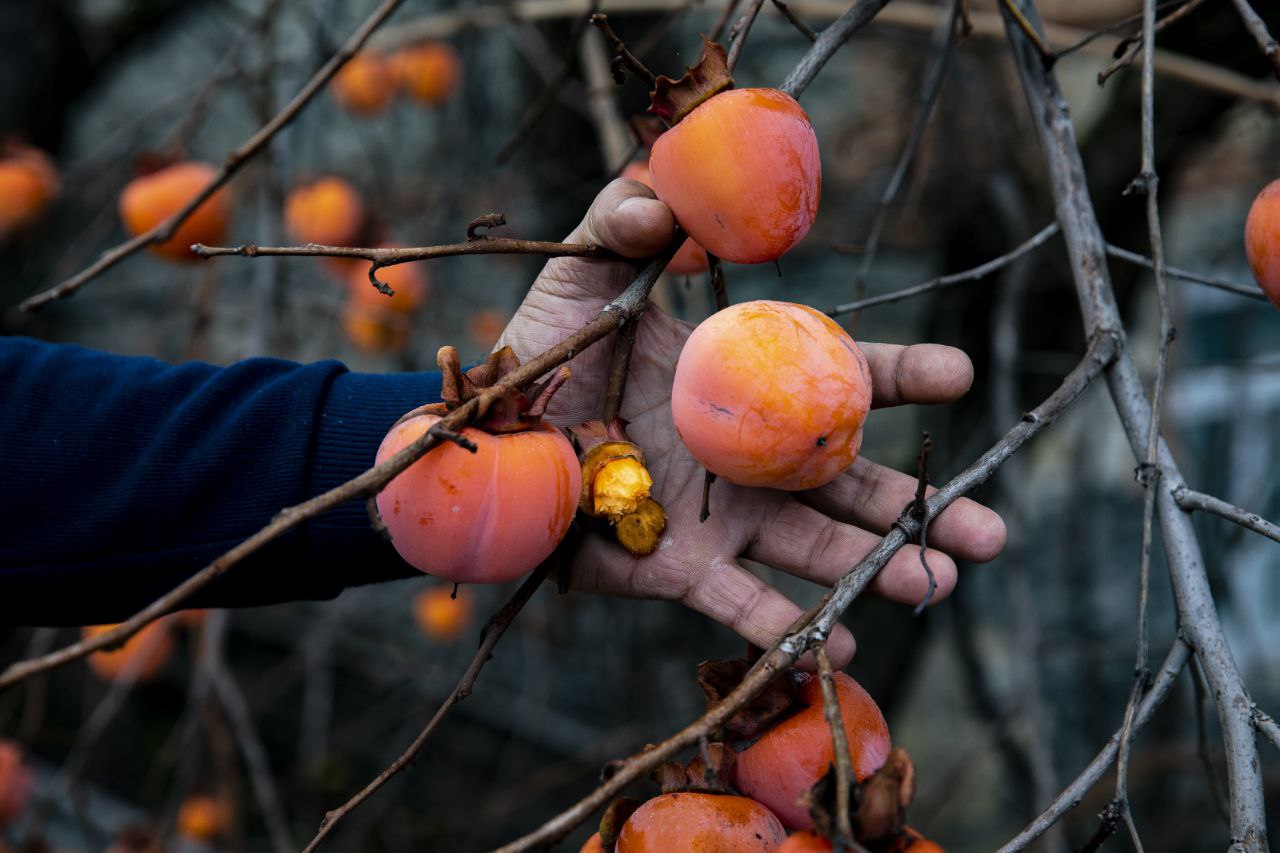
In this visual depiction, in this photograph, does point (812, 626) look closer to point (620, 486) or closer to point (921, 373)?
point (620, 486)

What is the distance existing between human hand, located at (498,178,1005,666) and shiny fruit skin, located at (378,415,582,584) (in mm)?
271

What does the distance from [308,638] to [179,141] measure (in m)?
1.19

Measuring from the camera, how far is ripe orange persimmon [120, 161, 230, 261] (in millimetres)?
2074

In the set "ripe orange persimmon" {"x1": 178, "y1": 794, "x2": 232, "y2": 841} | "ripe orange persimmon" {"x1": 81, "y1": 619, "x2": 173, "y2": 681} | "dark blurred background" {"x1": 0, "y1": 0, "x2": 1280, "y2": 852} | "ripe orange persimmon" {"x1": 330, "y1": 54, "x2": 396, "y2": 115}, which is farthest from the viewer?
"ripe orange persimmon" {"x1": 330, "y1": 54, "x2": 396, "y2": 115}

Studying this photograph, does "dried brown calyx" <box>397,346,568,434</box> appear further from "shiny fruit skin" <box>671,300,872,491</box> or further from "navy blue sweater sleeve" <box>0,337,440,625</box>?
"navy blue sweater sleeve" <box>0,337,440,625</box>

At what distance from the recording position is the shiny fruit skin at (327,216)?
270 cm

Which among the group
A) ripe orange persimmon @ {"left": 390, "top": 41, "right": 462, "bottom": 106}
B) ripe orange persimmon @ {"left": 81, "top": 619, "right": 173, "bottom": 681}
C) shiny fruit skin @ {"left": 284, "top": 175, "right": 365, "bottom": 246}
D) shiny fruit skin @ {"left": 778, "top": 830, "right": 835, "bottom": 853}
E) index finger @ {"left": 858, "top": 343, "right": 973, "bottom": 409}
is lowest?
ripe orange persimmon @ {"left": 81, "top": 619, "right": 173, "bottom": 681}

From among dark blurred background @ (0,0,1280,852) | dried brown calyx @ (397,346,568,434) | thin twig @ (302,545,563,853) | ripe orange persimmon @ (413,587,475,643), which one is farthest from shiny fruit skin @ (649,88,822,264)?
ripe orange persimmon @ (413,587,475,643)

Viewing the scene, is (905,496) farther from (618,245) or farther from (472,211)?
(472,211)

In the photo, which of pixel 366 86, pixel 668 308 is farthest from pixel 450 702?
pixel 366 86

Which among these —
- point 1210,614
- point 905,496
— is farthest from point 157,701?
point 1210,614

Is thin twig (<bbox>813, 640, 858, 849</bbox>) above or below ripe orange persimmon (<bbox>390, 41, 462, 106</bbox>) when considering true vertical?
below

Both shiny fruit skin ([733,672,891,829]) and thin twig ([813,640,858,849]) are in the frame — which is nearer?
thin twig ([813,640,858,849])

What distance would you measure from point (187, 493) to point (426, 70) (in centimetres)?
203
